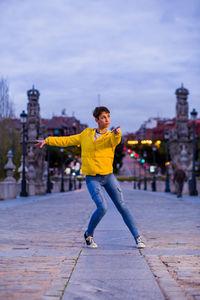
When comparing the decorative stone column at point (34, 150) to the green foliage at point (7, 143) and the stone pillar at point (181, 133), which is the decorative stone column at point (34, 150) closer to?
the green foliage at point (7, 143)

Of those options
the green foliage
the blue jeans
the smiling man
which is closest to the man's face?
the smiling man

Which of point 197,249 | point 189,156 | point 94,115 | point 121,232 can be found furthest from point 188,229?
point 189,156

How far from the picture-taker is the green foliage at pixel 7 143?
44578mm

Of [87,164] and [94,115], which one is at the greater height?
[94,115]

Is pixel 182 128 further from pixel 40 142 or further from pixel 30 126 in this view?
pixel 40 142

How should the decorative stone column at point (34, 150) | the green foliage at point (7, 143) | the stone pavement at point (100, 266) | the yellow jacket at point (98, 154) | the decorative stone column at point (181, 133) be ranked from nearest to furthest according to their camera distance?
1. the stone pavement at point (100, 266)
2. the yellow jacket at point (98, 154)
3. the decorative stone column at point (34, 150)
4. the decorative stone column at point (181, 133)
5. the green foliage at point (7, 143)

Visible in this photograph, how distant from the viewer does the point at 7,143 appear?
4703 centimetres

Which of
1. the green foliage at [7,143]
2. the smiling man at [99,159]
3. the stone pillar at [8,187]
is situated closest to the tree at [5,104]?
the green foliage at [7,143]

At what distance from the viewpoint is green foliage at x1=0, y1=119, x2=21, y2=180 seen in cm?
4458

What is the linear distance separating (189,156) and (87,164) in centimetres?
3124

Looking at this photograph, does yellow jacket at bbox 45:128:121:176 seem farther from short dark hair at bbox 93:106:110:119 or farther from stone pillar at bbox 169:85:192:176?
stone pillar at bbox 169:85:192:176

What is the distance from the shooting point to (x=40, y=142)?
250 inches

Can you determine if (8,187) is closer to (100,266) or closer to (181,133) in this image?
(181,133)

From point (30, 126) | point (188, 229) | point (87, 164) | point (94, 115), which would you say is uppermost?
point (30, 126)
